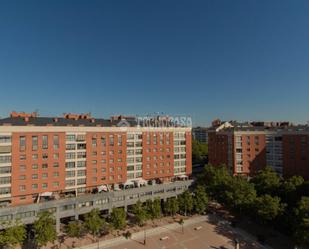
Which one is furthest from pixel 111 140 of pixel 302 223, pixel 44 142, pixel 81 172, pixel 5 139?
pixel 302 223

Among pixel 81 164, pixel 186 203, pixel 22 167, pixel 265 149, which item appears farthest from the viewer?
pixel 265 149

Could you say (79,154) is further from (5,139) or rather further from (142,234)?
(142,234)

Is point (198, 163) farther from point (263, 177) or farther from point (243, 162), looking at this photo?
point (263, 177)

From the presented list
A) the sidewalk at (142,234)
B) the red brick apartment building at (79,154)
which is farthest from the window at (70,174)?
the sidewalk at (142,234)

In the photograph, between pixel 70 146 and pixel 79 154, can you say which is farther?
pixel 79 154

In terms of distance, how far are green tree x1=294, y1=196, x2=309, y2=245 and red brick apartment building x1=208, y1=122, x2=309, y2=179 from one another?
34.0 meters

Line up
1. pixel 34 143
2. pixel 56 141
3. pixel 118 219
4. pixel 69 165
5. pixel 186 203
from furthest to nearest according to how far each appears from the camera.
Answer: pixel 186 203, pixel 69 165, pixel 56 141, pixel 34 143, pixel 118 219

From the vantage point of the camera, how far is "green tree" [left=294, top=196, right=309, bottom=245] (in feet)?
141

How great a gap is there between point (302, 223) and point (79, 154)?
50931 mm

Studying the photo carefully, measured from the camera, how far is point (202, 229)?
2290 inches

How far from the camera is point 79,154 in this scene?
63.3 metres

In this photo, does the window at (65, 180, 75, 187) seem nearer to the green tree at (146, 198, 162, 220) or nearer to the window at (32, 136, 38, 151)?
the window at (32, 136, 38, 151)

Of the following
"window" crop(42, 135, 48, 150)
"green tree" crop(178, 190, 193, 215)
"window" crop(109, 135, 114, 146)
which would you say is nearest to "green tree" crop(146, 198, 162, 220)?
"green tree" crop(178, 190, 193, 215)

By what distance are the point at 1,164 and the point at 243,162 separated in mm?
73176
